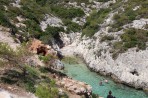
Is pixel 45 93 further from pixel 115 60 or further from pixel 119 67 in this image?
pixel 115 60

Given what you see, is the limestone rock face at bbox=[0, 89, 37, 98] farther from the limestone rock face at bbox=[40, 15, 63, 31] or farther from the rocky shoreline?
the limestone rock face at bbox=[40, 15, 63, 31]

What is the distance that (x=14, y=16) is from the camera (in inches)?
2790

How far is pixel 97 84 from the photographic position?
50.8 m

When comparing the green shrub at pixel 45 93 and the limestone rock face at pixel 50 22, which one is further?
the limestone rock face at pixel 50 22

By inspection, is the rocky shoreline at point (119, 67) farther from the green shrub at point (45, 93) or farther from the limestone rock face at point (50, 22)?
the green shrub at point (45, 93)

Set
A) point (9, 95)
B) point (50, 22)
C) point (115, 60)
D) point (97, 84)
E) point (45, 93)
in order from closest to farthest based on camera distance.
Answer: point (9, 95), point (45, 93), point (97, 84), point (115, 60), point (50, 22)

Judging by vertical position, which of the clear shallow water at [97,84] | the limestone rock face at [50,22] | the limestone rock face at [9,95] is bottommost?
the limestone rock face at [9,95]

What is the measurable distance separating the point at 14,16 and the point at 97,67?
22330 millimetres

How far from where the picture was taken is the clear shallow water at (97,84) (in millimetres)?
47625

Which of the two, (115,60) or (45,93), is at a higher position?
(115,60)

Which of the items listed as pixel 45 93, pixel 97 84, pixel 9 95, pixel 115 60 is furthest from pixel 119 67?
pixel 9 95

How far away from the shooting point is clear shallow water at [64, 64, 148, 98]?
47.6 m

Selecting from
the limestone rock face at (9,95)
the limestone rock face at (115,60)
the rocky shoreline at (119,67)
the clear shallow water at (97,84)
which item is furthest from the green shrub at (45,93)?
the limestone rock face at (115,60)

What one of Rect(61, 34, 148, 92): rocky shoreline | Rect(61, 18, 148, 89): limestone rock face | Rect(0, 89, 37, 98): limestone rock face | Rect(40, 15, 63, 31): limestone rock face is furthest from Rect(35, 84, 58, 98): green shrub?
Rect(40, 15, 63, 31): limestone rock face
